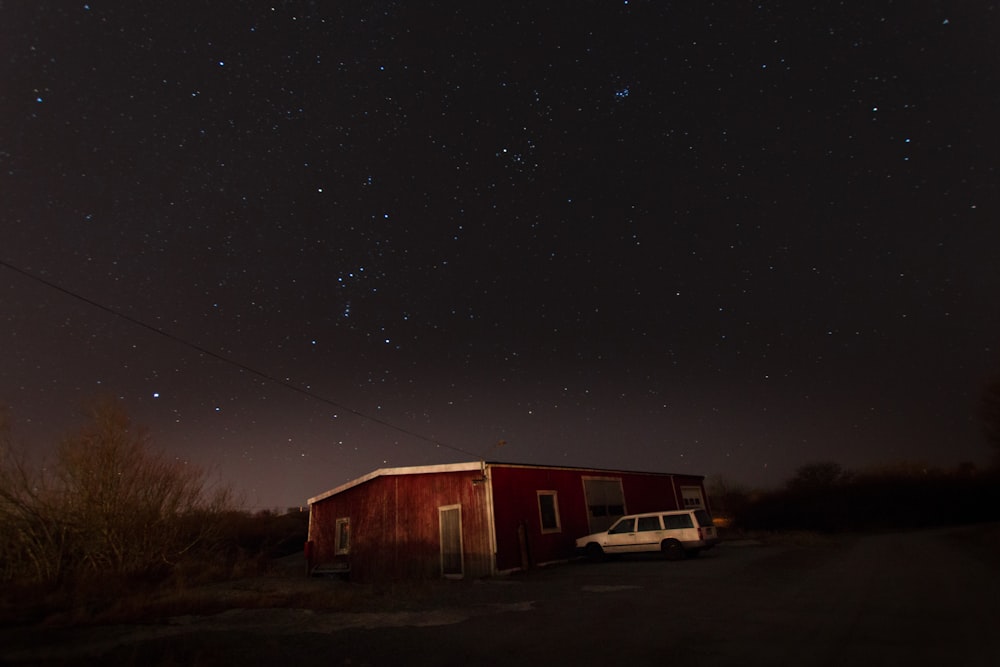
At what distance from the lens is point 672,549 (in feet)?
61.3

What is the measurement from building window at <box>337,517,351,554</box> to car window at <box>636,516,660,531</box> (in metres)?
12.2

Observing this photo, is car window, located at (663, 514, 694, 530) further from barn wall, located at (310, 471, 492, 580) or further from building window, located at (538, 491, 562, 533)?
barn wall, located at (310, 471, 492, 580)

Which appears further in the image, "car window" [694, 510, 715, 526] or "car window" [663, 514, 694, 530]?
"car window" [694, 510, 715, 526]

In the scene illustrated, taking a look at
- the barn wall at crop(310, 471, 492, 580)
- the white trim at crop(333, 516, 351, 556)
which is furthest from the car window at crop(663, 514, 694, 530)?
the white trim at crop(333, 516, 351, 556)

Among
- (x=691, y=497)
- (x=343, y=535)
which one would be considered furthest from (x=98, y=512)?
(x=691, y=497)

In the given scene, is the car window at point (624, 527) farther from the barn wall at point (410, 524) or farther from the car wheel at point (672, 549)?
the barn wall at point (410, 524)

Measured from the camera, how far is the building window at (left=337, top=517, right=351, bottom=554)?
77.5ft

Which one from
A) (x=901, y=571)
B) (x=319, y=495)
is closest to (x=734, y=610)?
(x=901, y=571)

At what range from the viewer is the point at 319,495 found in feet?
85.1

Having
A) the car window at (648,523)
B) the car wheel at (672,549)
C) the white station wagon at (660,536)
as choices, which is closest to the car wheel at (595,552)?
the white station wagon at (660,536)

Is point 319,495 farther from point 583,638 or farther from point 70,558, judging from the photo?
point 583,638

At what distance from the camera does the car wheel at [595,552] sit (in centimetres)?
2053

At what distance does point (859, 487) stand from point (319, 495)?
38998 mm

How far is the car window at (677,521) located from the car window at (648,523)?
0.28m
